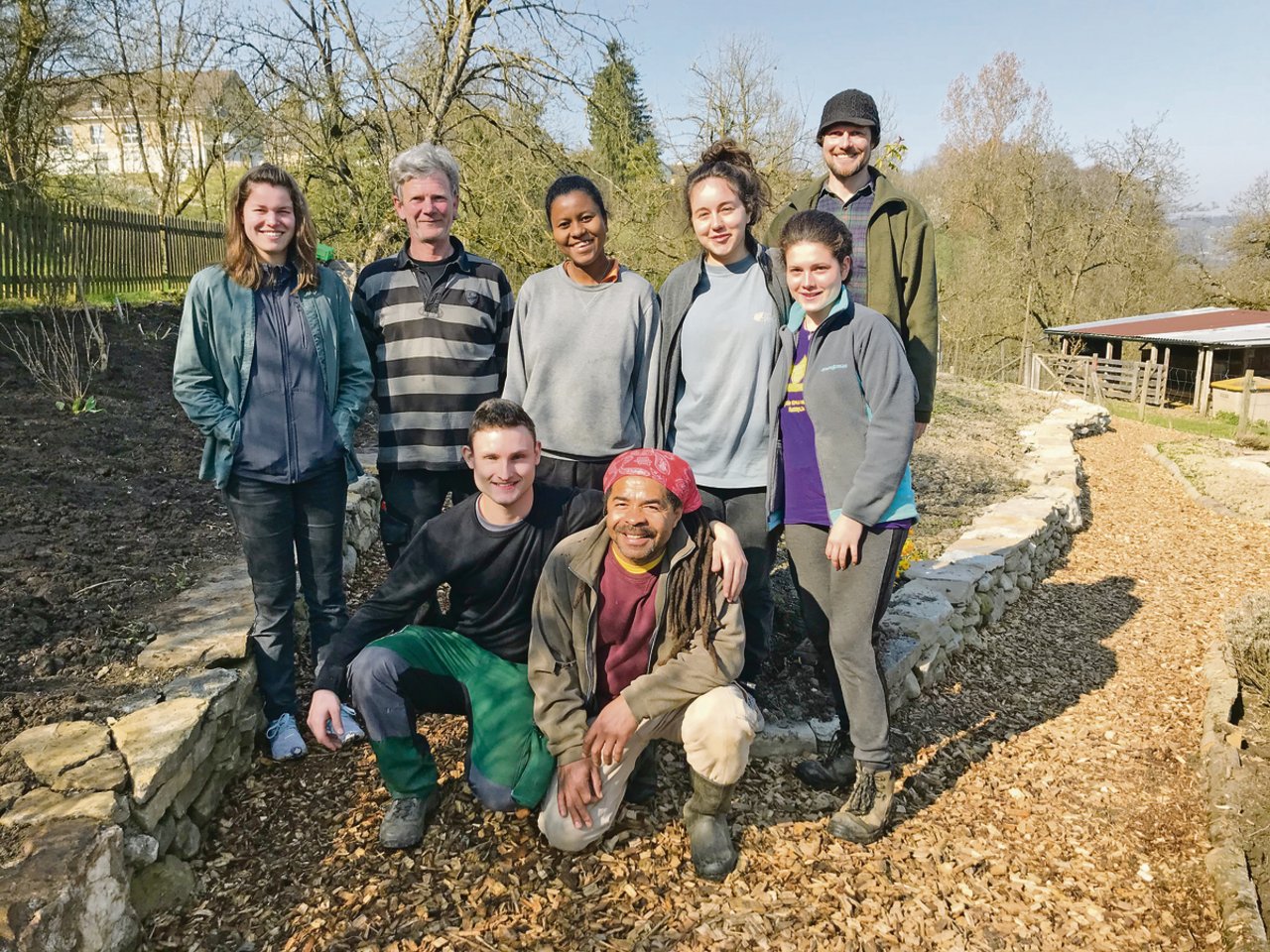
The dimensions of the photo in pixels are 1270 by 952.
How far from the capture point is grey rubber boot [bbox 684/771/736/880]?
8.05 feet

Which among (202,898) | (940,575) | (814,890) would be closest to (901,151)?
(940,575)

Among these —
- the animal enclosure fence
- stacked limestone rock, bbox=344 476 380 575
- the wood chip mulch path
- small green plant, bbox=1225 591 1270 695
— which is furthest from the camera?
the animal enclosure fence

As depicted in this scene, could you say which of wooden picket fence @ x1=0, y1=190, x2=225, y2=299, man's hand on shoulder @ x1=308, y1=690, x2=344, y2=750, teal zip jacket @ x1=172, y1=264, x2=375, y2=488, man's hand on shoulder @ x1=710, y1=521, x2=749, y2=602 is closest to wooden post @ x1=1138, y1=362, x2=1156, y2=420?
wooden picket fence @ x1=0, y1=190, x2=225, y2=299

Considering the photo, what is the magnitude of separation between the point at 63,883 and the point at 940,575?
411cm

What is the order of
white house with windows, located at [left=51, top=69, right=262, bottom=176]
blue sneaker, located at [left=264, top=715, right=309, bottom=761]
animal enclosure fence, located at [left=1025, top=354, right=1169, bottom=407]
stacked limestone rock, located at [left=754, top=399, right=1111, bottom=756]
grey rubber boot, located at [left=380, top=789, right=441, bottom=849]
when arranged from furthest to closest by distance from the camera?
animal enclosure fence, located at [left=1025, top=354, right=1169, bottom=407] → white house with windows, located at [left=51, top=69, right=262, bottom=176] → stacked limestone rock, located at [left=754, top=399, right=1111, bottom=756] → blue sneaker, located at [left=264, top=715, right=309, bottom=761] → grey rubber boot, located at [left=380, top=789, right=441, bottom=849]

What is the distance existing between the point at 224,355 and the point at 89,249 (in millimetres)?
8977

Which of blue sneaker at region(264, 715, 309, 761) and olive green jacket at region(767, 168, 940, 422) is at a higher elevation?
olive green jacket at region(767, 168, 940, 422)

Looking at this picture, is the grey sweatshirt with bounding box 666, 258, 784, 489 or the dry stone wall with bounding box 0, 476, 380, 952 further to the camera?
the grey sweatshirt with bounding box 666, 258, 784, 489

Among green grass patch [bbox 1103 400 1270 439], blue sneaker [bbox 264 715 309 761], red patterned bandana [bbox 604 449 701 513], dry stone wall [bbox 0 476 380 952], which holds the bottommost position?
green grass patch [bbox 1103 400 1270 439]

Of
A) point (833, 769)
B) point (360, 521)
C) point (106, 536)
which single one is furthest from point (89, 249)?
point (833, 769)

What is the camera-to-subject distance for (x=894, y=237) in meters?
2.80

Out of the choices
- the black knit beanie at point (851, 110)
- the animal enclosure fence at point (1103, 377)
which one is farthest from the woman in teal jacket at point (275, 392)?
the animal enclosure fence at point (1103, 377)

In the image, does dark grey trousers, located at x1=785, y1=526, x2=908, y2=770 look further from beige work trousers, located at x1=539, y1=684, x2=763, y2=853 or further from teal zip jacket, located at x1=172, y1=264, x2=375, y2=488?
teal zip jacket, located at x1=172, y1=264, x2=375, y2=488

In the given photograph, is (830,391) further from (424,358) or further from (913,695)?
(913,695)
